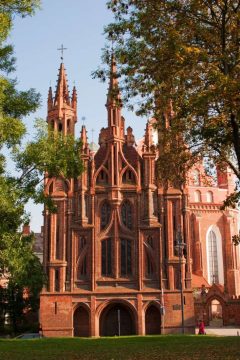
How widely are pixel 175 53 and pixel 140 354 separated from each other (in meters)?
8.82

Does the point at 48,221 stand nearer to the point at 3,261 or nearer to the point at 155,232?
the point at 155,232

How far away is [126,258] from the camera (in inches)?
1633

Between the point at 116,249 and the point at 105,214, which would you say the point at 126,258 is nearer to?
the point at 116,249

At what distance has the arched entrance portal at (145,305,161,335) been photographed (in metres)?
40.5

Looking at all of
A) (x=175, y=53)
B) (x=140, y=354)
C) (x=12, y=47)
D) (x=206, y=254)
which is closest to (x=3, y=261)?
(x=140, y=354)

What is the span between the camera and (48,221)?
138ft

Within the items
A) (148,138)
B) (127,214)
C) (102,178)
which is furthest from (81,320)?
(148,138)

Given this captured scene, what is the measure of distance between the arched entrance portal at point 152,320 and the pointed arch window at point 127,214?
6848mm

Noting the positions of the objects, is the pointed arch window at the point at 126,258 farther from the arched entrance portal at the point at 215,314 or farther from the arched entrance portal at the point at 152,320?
the arched entrance portal at the point at 215,314

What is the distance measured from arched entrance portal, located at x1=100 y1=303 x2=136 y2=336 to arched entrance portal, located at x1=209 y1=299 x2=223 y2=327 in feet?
45.5

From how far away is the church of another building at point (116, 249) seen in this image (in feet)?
131

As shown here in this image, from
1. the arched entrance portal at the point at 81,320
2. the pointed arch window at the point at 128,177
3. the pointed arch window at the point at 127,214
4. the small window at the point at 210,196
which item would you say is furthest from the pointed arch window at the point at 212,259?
the arched entrance portal at the point at 81,320

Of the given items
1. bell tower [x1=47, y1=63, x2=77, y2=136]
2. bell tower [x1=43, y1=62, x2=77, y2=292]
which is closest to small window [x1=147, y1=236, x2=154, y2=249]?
bell tower [x1=43, y1=62, x2=77, y2=292]

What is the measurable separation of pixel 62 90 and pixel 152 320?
22.3 m
